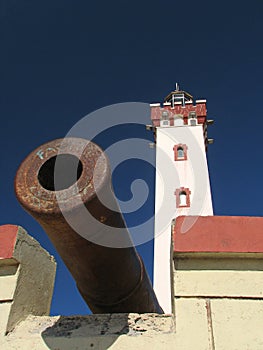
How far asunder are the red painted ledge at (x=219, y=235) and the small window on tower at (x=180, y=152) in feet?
54.3

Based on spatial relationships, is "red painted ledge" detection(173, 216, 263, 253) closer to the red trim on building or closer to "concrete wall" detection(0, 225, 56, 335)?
"concrete wall" detection(0, 225, 56, 335)

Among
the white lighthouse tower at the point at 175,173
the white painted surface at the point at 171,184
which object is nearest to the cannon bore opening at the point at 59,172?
the white lighthouse tower at the point at 175,173

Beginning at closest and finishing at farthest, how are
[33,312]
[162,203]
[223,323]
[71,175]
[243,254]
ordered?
[71,175], [223,323], [243,254], [33,312], [162,203]

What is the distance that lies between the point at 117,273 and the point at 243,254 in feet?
2.94

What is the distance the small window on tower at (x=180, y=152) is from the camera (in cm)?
1927

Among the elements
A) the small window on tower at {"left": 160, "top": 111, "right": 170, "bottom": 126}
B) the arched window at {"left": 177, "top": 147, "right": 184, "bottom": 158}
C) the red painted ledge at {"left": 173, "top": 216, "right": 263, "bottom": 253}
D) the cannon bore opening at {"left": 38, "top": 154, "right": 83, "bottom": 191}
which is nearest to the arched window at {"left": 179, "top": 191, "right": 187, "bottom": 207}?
the arched window at {"left": 177, "top": 147, "right": 184, "bottom": 158}

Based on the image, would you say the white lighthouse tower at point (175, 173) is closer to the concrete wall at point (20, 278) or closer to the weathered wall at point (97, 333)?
the concrete wall at point (20, 278)

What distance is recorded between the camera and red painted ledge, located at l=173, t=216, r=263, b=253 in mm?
2664

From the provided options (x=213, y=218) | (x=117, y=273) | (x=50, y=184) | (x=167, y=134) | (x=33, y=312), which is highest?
(x=167, y=134)

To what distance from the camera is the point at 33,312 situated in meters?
3.05

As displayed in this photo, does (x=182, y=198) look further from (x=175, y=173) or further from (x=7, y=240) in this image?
(x=7, y=240)

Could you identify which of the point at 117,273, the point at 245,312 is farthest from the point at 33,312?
the point at 245,312

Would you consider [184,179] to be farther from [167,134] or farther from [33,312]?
[33,312]

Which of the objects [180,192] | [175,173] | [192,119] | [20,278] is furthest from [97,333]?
[192,119]
